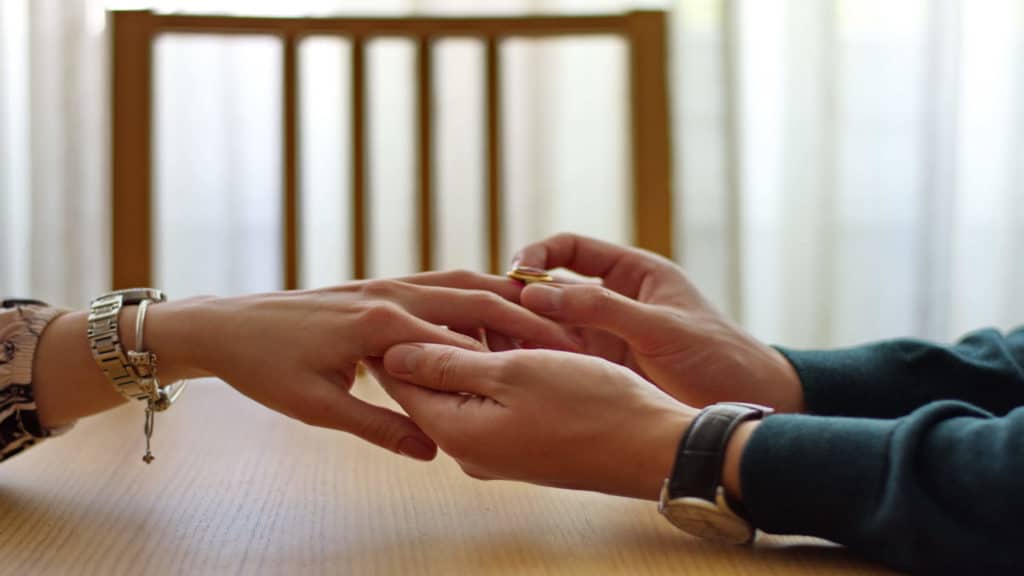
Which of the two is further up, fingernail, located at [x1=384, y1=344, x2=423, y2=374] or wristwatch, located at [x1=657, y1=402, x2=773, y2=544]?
fingernail, located at [x1=384, y1=344, x2=423, y2=374]

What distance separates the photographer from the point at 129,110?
1327 millimetres

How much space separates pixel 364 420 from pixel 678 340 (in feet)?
1.09

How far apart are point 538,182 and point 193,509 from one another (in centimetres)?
190

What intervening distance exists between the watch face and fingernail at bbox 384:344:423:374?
0.76 ft

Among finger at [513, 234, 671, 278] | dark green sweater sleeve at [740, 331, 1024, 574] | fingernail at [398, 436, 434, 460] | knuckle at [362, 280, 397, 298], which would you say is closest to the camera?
dark green sweater sleeve at [740, 331, 1024, 574]

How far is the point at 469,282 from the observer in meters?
0.93

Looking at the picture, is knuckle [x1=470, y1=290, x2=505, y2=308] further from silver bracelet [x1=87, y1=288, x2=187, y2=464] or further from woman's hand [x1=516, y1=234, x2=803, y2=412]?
silver bracelet [x1=87, y1=288, x2=187, y2=464]

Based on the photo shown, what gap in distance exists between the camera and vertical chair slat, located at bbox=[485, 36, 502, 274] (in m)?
1.36

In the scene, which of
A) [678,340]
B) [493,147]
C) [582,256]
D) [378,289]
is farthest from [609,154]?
[378,289]

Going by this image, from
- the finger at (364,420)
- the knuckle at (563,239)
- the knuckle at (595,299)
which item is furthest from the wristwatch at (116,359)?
the knuckle at (563,239)

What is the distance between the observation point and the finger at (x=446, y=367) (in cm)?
66

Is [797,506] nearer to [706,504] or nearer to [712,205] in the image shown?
[706,504]

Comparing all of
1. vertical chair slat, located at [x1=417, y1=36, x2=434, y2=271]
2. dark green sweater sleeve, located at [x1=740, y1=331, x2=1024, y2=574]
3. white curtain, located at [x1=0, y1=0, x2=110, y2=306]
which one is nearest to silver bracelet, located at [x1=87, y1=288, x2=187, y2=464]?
dark green sweater sleeve, located at [x1=740, y1=331, x2=1024, y2=574]

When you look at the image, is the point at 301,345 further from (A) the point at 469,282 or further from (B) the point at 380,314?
(A) the point at 469,282
